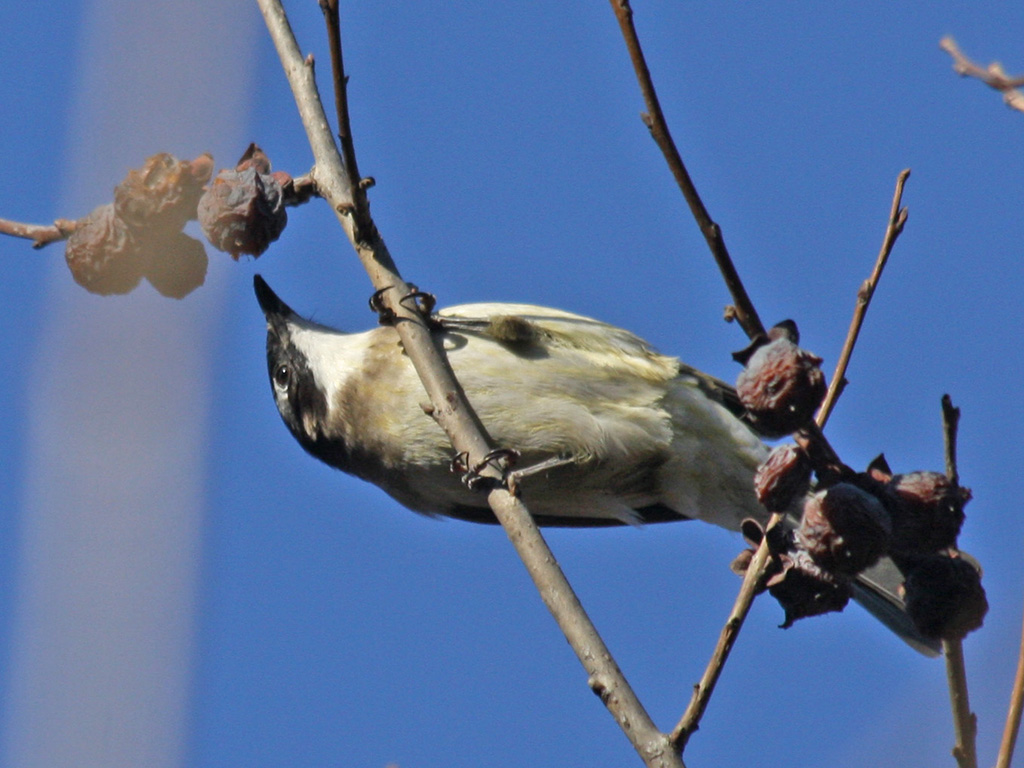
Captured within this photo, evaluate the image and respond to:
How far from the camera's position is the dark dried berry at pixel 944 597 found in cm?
198

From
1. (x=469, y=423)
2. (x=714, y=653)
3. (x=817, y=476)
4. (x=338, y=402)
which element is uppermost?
(x=338, y=402)

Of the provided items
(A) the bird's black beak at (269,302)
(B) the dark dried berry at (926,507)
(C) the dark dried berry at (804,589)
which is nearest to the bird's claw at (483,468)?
(C) the dark dried berry at (804,589)

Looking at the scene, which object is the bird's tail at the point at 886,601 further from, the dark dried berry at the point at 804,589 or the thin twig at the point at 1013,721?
the thin twig at the point at 1013,721

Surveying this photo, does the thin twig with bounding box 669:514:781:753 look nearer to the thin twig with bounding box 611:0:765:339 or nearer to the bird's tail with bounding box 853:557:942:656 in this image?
the thin twig with bounding box 611:0:765:339

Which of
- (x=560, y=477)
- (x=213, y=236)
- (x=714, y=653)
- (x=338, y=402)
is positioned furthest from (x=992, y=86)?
(x=338, y=402)

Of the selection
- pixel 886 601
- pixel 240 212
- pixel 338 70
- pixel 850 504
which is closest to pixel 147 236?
pixel 240 212

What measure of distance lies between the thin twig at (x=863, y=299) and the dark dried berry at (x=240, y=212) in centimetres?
144

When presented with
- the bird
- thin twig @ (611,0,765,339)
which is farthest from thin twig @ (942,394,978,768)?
the bird

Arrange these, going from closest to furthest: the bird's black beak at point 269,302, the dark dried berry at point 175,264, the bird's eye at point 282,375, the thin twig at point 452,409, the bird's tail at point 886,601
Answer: the thin twig at point 452,409, the dark dried berry at point 175,264, the bird's tail at point 886,601, the bird's eye at point 282,375, the bird's black beak at point 269,302

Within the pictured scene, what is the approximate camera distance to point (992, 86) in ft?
7.42

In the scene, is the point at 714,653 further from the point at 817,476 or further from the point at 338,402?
the point at 338,402

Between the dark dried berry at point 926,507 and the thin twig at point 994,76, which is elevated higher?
the thin twig at point 994,76

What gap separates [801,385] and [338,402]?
2715mm

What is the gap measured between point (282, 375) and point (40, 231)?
2.15 meters
